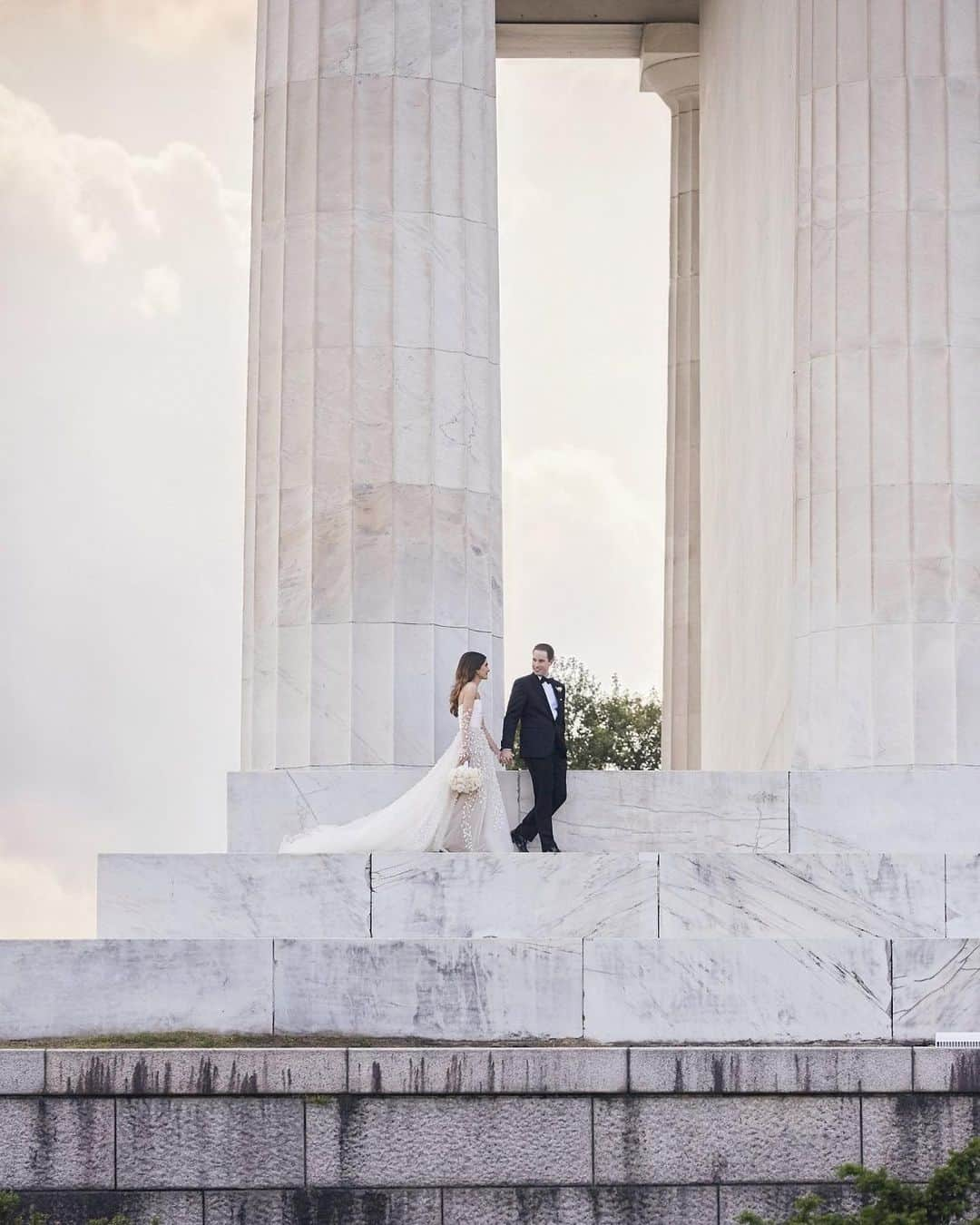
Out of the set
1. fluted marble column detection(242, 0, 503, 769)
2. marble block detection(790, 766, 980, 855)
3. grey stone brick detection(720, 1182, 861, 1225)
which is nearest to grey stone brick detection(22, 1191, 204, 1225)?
grey stone brick detection(720, 1182, 861, 1225)

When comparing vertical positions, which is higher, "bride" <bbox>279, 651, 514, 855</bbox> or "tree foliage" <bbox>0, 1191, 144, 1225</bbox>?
"bride" <bbox>279, 651, 514, 855</bbox>

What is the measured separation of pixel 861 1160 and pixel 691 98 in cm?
3964

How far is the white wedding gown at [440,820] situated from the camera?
127ft

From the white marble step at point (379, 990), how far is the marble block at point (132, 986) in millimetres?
18

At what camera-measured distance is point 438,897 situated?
37.6 m

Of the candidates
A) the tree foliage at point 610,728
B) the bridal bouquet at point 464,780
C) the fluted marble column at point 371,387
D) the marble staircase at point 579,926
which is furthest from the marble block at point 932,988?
the tree foliage at point 610,728

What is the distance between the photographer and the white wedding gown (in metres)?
38.6

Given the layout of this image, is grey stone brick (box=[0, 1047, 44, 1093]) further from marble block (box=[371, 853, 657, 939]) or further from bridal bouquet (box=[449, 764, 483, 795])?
bridal bouquet (box=[449, 764, 483, 795])

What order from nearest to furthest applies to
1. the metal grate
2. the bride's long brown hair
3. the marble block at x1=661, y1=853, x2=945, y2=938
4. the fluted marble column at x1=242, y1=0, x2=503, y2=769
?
the metal grate
the marble block at x1=661, y1=853, x2=945, y2=938
the bride's long brown hair
the fluted marble column at x1=242, y1=0, x2=503, y2=769

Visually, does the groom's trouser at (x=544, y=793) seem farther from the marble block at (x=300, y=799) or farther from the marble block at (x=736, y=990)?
the marble block at (x=736, y=990)

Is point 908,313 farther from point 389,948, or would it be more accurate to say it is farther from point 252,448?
point 389,948

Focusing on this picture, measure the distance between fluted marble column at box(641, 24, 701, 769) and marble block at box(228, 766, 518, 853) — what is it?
822 inches

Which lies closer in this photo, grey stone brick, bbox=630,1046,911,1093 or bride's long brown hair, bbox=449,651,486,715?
grey stone brick, bbox=630,1046,911,1093

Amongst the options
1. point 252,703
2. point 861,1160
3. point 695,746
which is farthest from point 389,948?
point 695,746
